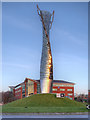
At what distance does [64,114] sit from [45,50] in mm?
39915

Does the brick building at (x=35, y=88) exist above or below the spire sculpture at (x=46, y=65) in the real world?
below

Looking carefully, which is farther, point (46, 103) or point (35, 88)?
point (35, 88)

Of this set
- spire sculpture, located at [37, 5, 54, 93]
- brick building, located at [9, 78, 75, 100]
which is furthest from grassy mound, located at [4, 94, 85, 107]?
brick building, located at [9, 78, 75, 100]

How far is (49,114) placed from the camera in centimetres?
3675

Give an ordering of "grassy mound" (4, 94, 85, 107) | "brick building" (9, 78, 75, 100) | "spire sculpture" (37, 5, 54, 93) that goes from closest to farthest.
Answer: "grassy mound" (4, 94, 85, 107), "spire sculpture" (37, 5, 54, 93), "brick building" (9, 78, 75, 100)

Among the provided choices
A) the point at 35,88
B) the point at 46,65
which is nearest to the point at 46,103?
the point at 46,65

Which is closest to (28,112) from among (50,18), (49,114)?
(49,114)

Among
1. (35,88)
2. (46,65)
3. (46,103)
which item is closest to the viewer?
(46,103)

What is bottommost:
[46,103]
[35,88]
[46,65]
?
[46,103]

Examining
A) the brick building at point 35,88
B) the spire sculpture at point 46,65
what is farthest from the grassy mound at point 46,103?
the brick building at point 35,88

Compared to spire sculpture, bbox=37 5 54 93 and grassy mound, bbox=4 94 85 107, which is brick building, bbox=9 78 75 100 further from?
grassy mound, bbox=4 94 85 107

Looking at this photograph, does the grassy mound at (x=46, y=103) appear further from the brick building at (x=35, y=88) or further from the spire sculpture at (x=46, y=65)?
the brick building at (x=35, y=88)

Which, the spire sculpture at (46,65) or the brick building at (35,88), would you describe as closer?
the spire sculpture at (46,65)

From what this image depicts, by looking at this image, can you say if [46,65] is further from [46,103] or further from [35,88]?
[35,88]
